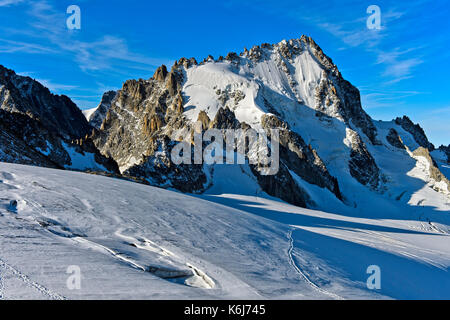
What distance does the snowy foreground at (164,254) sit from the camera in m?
7.32

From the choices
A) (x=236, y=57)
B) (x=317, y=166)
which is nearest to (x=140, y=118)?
(x=236, y=57)

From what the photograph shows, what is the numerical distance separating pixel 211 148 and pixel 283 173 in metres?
14.0

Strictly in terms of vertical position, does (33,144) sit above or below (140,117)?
below

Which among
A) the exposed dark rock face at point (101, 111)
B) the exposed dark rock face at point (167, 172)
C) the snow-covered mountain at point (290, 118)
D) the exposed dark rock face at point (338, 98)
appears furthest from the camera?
the exposed dark rock face at point (101, 111)

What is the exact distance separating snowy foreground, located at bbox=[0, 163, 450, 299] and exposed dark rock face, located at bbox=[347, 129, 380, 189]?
79506mm

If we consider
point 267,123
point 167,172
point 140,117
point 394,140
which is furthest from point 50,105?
point 394,140

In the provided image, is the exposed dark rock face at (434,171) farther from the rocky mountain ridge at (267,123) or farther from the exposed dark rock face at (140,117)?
the exposed dark rock face at (140,117)

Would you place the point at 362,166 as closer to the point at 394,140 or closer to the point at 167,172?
the point at 394,140

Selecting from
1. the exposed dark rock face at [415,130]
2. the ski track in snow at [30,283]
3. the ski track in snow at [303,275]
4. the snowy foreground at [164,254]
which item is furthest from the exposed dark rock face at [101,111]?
the ski track in snow at [30,283]

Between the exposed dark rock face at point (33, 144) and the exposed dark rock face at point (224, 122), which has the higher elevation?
the exposed dark rock face at point (224, 122)

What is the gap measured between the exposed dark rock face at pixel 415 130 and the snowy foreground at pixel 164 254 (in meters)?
142

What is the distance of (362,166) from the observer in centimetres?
9412

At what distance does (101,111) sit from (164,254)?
147 metres
